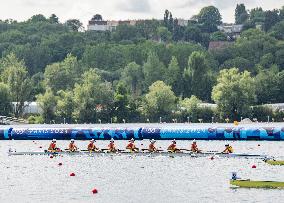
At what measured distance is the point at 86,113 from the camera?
195 metres

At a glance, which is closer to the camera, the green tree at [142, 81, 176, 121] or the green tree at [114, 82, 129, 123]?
the green tree at [114, 82, 129, 123]

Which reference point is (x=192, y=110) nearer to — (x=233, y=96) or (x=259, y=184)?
(x=233, y=96)

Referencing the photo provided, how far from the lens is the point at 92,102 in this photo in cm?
19588

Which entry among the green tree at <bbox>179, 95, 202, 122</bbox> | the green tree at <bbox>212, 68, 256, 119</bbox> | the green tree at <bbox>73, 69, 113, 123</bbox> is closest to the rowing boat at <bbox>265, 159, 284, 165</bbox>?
the green tree at <bbox>212, 68, 256, 119</bbox>

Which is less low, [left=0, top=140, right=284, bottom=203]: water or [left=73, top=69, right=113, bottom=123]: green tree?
[left=73, top=69, right=113, bottom=123]: green tree

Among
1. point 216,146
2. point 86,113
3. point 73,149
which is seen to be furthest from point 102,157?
point 86,113

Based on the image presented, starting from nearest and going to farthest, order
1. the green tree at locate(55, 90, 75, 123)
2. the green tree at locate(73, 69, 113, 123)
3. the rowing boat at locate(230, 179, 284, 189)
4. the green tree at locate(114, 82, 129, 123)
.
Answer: the rowing boat at locate(230, 179, 284, 189)
the green tree at locate(73, 69, 113, 123)
the green tree at locate(114, 82, 129, 123)
the green tree at locate(55, 90, 75, 123)

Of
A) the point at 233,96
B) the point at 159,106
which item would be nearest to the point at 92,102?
the point at 159,106

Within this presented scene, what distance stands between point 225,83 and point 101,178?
4465 inches

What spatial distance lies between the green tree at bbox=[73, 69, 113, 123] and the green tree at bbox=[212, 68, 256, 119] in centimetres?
2356

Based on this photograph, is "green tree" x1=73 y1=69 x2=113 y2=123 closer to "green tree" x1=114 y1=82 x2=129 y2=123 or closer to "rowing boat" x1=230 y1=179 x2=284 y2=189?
"green tree" x1=114 y1=82 x2=129 y2=123

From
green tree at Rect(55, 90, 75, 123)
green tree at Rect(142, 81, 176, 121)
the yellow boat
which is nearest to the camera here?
the yellow boat

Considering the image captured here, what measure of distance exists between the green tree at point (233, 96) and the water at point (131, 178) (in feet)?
266

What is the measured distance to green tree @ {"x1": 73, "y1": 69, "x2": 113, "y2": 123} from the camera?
196 metres
